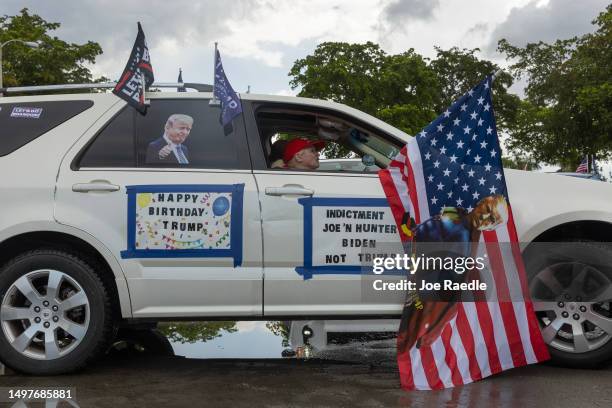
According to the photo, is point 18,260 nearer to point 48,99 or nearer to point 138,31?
point 48,99

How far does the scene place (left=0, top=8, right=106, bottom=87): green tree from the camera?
109ft

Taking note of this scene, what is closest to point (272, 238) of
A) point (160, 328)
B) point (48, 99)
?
point (48, 99)

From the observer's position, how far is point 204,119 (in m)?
4.86

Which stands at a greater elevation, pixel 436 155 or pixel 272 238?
pixel 436 155

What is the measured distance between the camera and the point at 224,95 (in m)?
4.79

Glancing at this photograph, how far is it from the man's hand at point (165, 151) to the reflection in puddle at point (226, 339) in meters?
1.61

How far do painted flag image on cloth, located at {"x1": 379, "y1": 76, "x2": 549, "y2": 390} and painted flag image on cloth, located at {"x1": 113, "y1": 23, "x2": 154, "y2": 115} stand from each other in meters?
1.66

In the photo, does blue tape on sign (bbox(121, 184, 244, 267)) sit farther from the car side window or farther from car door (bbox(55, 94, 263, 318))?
the car side window

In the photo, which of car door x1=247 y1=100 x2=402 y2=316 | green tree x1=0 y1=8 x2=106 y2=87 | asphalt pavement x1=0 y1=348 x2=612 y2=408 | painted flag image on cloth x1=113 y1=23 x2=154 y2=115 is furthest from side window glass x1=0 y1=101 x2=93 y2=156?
green tree x1=0 y1=8 x2=106 y2=87

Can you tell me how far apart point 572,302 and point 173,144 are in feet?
9.22

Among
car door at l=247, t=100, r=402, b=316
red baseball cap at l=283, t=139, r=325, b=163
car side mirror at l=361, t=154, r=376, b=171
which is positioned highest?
red baseball cap at l=283, t=139, r=325, b=163

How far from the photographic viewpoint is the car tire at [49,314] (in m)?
4.50

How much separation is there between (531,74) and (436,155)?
124 ft

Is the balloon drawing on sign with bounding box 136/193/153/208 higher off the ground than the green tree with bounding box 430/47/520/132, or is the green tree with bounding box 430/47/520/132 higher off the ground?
the green tree with bounding box 430/47/520/132
